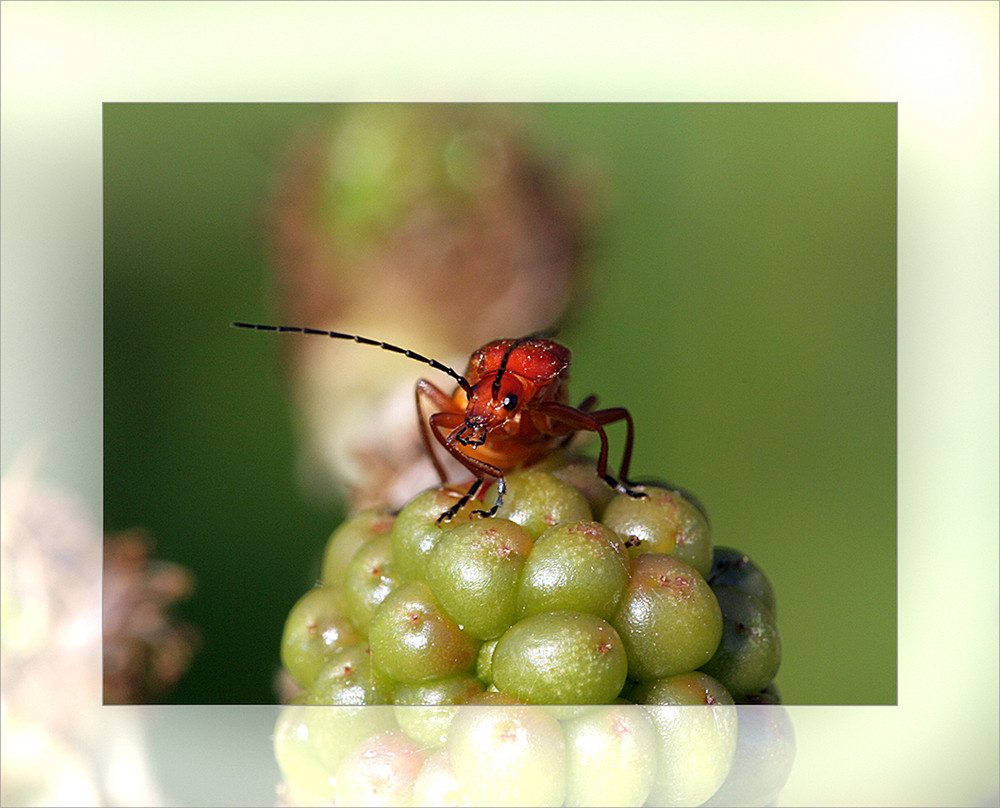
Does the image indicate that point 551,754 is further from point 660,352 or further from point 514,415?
point 660,352

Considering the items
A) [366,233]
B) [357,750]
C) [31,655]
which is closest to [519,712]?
[357,750]

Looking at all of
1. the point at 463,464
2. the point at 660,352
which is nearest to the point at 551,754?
the point at 463,464

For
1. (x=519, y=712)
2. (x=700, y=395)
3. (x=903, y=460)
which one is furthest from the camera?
(x=700, y=395)

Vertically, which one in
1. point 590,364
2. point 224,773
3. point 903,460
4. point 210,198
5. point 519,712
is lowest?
point 224,773

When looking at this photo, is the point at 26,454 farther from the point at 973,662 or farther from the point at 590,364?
the point at 973,662

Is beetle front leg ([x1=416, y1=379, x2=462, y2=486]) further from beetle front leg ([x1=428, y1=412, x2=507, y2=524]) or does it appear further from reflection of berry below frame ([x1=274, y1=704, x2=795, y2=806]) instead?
reflection of berry below frame ([x1=274, y1=704, x2=795, y2=806])

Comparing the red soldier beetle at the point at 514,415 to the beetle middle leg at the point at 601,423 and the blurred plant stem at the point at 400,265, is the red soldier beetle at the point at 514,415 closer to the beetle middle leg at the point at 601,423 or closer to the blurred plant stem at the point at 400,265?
the beetle middle leg at the point at 601,423

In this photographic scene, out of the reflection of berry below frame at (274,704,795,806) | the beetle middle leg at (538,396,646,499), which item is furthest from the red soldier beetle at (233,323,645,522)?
the reflection of berry below frame at (274,704,795,806)
